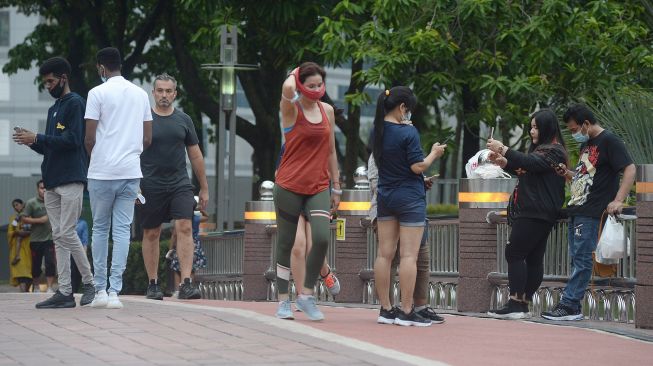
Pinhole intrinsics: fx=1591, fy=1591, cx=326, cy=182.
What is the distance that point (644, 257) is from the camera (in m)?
11.9

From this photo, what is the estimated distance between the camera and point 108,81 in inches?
460

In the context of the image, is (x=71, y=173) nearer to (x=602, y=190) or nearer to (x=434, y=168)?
(x=602, y=190)

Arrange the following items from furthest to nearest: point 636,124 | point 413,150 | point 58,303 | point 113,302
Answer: point 636,124 < point 58,303 < point 113,302 < point 413,150

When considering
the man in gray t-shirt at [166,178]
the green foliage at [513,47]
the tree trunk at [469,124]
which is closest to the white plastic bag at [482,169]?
the man in gray t-shirt at [166,178]

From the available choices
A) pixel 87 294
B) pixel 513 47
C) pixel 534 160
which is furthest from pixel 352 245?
pixel 513 47

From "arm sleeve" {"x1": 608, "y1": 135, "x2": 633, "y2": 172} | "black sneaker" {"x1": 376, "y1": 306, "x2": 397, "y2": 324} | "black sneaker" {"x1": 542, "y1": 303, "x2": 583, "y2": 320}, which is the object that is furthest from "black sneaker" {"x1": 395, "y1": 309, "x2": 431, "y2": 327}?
"arm sleeve" {"x1": 608, "y1": 135, "x2": 633, "y2": 172}

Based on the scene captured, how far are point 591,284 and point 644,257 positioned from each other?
0.94m

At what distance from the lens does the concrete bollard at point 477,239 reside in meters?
14.0

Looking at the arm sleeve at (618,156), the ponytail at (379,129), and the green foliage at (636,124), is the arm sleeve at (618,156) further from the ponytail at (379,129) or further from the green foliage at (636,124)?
the green foliage at (636,124)

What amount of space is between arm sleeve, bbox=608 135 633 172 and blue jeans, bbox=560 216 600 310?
1.61 ft

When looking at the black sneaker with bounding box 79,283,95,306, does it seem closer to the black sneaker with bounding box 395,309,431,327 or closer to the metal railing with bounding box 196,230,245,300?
the black sneaker with bounding box 395,309,431,327

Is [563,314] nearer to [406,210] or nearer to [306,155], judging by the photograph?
[406,210]

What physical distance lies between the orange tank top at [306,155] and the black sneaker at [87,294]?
1.97 metres

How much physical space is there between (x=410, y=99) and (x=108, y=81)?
228 centimetres
